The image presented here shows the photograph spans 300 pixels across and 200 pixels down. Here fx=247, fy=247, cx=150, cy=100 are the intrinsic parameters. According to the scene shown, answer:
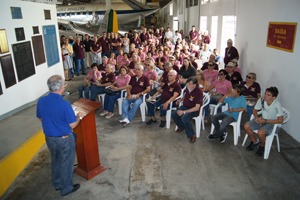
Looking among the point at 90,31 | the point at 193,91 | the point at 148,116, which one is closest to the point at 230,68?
the point at 193,91

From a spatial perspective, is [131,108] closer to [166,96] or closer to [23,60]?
[166,96]

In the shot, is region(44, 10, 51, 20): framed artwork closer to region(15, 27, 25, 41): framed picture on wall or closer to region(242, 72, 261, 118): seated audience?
region(15, 27, 25, 41): framed picture on wall

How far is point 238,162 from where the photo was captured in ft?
12.5

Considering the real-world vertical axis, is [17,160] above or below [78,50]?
below

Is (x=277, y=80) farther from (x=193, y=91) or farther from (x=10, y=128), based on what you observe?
(x=10, y=128)

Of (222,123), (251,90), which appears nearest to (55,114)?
(222,123)

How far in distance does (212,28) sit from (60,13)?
63.7ft

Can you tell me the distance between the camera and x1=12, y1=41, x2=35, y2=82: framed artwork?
5.29 metres

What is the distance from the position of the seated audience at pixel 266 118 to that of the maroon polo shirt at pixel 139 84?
2.30 m

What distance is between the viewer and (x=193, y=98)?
450 centimetres

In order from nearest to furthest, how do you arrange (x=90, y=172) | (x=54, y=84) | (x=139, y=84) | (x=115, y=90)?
(x=54, y=84) → (x=90, y=172) → (x=139, y=84) → (x=115, y=90)

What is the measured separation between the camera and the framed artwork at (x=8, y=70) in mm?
4775

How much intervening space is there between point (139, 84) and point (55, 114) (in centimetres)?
286

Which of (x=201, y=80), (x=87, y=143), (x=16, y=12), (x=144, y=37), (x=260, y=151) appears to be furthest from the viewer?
(x=144, y=37)
